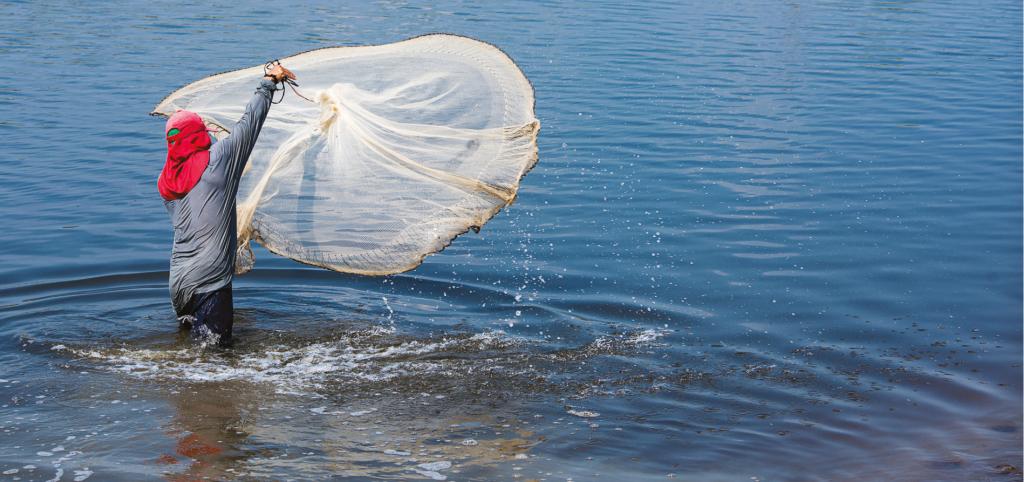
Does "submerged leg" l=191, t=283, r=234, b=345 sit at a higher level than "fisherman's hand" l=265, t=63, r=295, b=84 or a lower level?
lower

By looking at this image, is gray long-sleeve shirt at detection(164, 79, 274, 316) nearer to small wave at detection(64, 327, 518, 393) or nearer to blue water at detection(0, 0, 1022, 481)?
small wave at detection(64, 327, 518, 393)

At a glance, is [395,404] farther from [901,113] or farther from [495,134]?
[901,113]

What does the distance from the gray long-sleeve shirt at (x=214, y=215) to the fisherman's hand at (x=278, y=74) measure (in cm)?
4

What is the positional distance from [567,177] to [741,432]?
754 cm

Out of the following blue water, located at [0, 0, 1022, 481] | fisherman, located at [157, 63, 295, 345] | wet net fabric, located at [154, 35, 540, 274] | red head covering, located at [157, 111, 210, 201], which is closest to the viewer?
blue water, located at [0, 0, 1022, 481]

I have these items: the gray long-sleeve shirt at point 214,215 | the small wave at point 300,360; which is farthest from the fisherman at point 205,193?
the small wave at point 300,360

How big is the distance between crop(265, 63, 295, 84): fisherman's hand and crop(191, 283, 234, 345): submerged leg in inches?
60.3

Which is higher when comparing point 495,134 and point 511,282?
point 495,134

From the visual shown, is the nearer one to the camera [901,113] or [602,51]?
[901,113]

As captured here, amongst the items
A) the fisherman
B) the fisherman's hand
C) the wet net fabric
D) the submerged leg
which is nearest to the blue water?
the submerged leg

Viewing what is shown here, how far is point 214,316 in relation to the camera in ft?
26.4

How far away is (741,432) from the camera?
723 centimetres

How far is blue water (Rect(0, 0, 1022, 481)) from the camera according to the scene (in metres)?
6.82

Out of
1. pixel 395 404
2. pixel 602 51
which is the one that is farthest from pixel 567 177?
pixel 602 51
